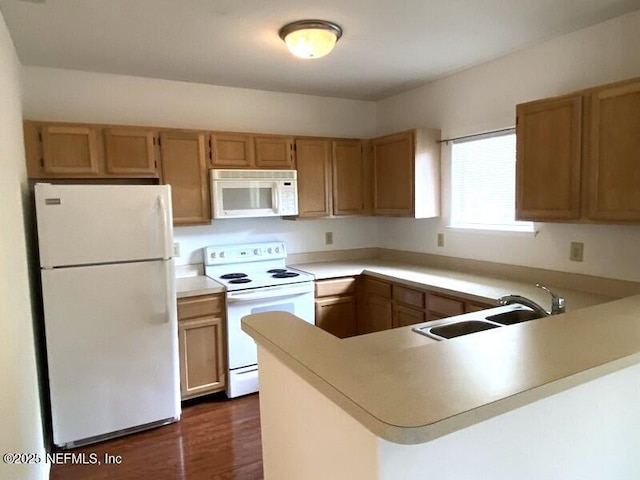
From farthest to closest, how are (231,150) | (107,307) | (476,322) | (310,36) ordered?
(231,150) → (107,307) → (310,36) → (476,322)

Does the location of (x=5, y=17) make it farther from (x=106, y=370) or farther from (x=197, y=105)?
(x=106, y=370)

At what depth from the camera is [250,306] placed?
124 inches

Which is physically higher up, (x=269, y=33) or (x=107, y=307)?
(x=269, y=33)

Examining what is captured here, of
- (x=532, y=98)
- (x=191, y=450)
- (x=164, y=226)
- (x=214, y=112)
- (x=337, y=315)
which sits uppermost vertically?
(x=214, y=112)

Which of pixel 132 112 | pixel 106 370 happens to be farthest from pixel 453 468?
pixel 132 112

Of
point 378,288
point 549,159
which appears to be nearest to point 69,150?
point 378,288

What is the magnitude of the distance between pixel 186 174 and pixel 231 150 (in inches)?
16.0

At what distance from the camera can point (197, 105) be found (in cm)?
350

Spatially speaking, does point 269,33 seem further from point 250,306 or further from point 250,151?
point 250,306

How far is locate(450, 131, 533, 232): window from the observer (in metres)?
3.04

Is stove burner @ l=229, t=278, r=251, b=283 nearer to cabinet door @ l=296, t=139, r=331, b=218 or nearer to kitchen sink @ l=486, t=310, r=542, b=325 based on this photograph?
cabinet door @ l=296, t=139, r=331, b=218

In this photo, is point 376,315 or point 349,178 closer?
point 376,315

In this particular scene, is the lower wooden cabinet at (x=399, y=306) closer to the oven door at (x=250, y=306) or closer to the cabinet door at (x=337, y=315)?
the cabinet door at (x=337, y=315)

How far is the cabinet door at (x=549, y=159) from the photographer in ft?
7.53
